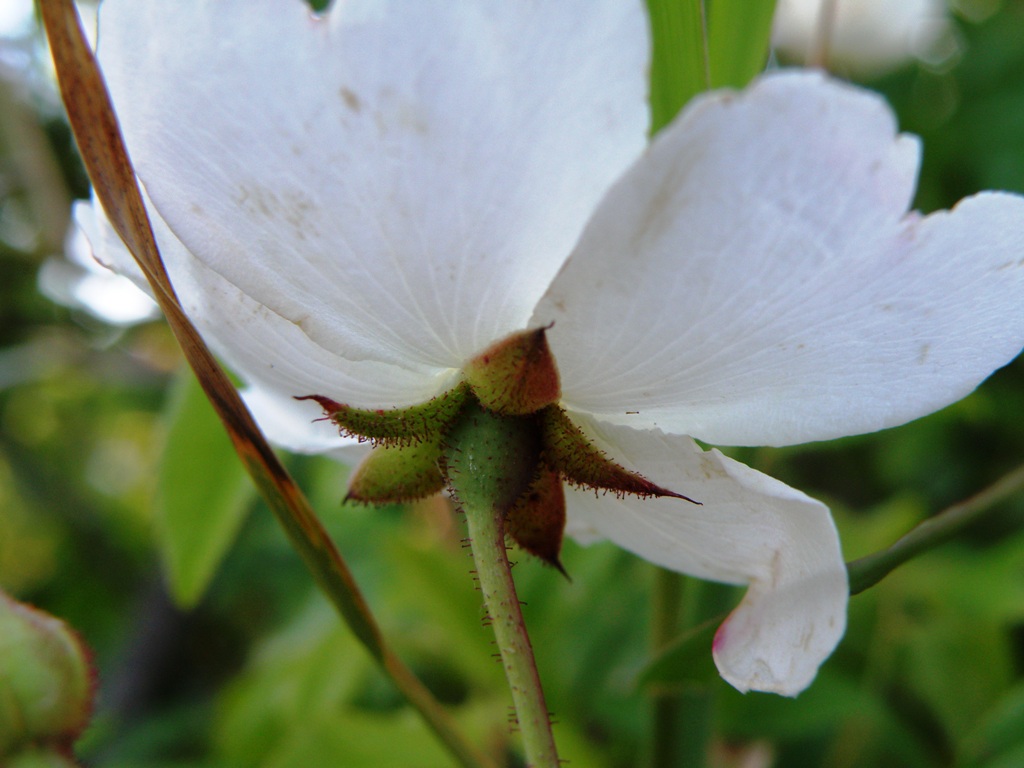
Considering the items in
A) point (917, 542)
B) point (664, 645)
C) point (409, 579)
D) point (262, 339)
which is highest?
point (262, 339)

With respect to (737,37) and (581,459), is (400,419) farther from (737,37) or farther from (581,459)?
(737,37)

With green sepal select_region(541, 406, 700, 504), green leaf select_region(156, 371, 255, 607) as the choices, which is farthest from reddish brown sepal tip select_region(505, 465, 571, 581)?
green leaf select_region(156, 371, 255, 607)

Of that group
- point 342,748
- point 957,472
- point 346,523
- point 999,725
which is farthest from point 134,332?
point 999,725

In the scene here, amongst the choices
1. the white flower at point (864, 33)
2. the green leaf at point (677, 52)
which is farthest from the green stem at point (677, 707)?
the white flower at point (864, 33)

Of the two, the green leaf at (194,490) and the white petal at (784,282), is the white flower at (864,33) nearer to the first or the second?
the green leaf at (194,490)

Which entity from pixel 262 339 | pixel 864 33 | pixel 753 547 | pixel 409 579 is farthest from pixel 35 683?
pixel 864 33

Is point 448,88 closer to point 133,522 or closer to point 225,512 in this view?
point 225,512
